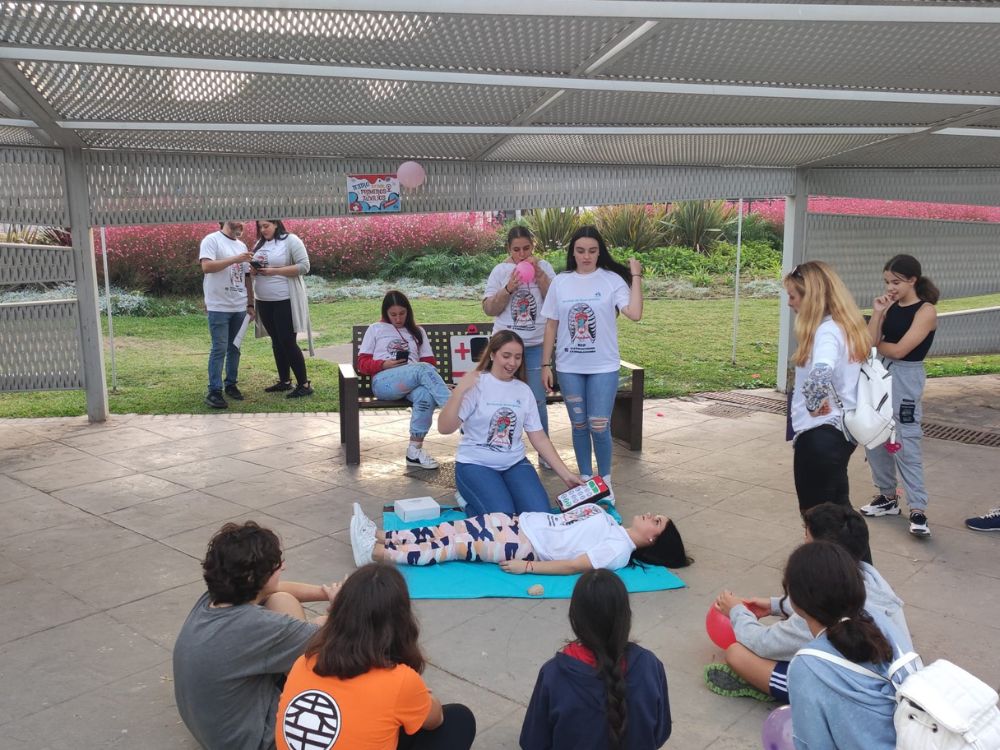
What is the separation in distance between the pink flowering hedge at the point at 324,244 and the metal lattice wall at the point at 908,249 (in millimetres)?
9749

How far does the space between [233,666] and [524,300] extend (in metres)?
4.66

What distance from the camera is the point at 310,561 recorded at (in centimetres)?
546

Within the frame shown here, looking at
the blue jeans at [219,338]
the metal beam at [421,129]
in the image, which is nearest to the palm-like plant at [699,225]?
the blue jeans at [219,338]

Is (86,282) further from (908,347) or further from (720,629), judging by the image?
(908,347)

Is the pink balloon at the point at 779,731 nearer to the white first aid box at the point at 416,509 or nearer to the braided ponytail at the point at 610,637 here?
the braided ponytail at the point at 610,637

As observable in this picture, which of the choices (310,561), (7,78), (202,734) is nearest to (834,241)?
(310,561)

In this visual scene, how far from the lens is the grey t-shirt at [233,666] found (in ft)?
10.4

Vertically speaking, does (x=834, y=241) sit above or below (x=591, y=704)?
above

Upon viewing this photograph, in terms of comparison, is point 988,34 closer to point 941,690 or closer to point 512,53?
point 512,53

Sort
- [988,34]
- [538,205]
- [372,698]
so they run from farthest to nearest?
[538,205]
[988,34]
[372,698]

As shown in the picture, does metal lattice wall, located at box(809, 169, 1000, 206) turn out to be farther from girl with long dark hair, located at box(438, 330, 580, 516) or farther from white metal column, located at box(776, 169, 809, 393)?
girl with long dark hair, located at box(438, 330, 580, 516)

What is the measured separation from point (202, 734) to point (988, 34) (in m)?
4.76

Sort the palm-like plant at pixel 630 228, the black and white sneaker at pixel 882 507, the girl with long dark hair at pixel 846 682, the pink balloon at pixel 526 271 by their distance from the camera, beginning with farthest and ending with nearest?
the palm-like plant at pixel 630 228 < the pink balloon at pixel 526 271 < the black and white sneaker at pixel 882 507 < the girl with long dark hair at pixel 846 682

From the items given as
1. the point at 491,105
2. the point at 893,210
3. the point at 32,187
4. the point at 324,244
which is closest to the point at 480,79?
the point at 491,105
